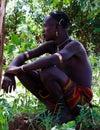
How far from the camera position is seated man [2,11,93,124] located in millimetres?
3340

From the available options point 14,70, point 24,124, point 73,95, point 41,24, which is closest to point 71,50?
point 73,95

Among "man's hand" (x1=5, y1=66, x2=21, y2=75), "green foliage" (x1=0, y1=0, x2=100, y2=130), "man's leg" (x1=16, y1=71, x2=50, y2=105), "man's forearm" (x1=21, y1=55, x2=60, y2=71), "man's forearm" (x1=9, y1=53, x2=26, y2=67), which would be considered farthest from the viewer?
"green foliage" (x1=0, y1=0, x2=100, y2=130)

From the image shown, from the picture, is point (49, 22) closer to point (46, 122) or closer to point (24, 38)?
point (46, 122)

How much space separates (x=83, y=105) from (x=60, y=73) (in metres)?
0.38

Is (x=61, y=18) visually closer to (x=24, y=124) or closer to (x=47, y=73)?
(x=47, y=73)

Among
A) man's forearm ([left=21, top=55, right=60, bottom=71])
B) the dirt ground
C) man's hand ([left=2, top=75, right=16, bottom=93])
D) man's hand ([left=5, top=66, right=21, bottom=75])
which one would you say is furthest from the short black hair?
the dirt ground

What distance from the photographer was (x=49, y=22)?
3.56 meters

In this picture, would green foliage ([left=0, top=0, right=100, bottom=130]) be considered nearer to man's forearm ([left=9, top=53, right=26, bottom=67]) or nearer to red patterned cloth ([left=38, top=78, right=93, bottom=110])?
man's forearm ([left=9, top=53, right=26, bottom=67])

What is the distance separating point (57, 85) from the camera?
3.38 metres

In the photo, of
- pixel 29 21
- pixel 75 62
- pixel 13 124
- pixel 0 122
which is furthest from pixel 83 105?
pixel 29 21

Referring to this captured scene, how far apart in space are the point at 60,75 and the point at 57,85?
91mm

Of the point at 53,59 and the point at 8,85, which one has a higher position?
the point at 53,59

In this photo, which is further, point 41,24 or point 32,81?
point 41,24

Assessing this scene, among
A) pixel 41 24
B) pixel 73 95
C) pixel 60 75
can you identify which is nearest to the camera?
pixel 60 75
